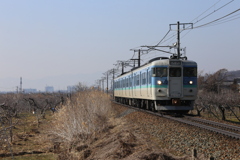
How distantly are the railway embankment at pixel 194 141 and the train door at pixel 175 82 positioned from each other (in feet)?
14.5

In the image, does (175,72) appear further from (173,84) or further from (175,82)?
(173,84)

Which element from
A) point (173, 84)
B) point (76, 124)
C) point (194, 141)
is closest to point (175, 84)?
point (173, 84)

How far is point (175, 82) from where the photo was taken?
17.7 meters

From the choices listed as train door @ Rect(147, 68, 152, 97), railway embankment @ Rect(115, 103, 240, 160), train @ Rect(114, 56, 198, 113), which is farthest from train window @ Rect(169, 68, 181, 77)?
railway embankment @ Rect(115, 103, 240, 160)

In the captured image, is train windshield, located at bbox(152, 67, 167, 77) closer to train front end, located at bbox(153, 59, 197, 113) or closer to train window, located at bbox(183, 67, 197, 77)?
train front end, located at bbox(153, 59, 197, 113)

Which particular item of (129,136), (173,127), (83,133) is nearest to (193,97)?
(173,127)

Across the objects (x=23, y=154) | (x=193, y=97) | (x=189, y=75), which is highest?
(x=189, y=75)

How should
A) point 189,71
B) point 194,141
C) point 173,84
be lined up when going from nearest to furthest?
point 194,141, point 173,84, point 189,71

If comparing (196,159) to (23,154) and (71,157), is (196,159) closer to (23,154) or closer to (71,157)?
(71,157)

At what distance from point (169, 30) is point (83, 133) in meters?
13.9

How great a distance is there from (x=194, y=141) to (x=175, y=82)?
8129 mm

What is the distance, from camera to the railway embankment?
26.8 feet

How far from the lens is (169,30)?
25703 millimetres

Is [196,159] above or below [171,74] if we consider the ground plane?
below
